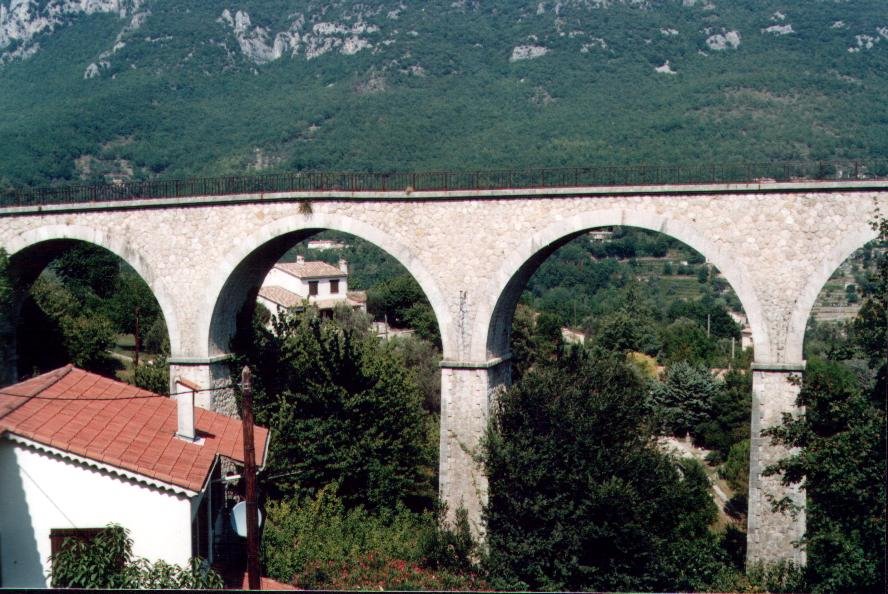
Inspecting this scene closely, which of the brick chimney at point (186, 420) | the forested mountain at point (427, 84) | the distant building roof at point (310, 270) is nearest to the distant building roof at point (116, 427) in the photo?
the brick chimney at point (186, 420)

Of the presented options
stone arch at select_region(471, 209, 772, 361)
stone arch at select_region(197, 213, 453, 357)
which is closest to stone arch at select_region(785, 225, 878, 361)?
stone arch at select_region(471, 209, 772, 361)

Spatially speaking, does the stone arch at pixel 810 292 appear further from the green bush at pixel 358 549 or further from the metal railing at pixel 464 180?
the green bush at pixel 358 549

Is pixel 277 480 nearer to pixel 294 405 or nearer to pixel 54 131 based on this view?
pixel 294 405

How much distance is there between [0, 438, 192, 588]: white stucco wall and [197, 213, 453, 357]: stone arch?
850 centimetres

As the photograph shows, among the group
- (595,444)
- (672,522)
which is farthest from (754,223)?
(672,522)

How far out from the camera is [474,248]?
66.1 feet

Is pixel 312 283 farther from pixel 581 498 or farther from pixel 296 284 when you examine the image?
pixel 581 498

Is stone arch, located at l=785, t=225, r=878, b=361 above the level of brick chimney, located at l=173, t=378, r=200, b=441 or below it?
above

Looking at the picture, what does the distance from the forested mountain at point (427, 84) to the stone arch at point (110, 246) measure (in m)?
37.9

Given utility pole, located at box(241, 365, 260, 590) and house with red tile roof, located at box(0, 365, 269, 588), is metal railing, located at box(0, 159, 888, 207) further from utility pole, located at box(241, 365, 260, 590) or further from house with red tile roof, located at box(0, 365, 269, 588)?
utility pole, located at box(241, 365, 260, 590)

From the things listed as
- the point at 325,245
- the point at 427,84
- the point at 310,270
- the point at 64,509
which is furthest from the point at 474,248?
the point at 325,245

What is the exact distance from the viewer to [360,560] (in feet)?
61.9

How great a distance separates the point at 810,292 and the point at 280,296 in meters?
33.1

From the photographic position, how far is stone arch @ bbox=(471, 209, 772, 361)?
1841 centimetres
